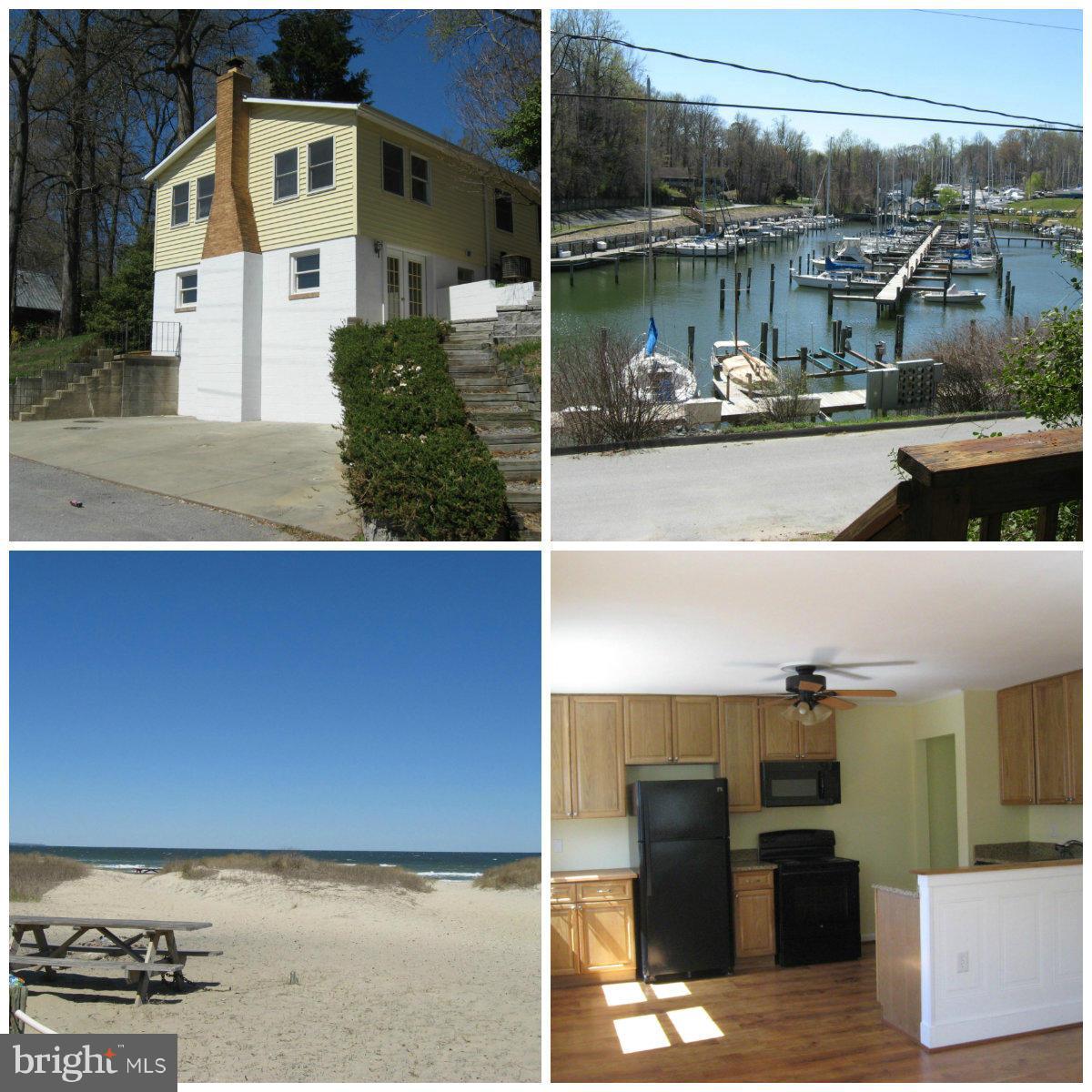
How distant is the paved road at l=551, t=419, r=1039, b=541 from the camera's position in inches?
150

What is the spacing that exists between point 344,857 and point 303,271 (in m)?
15.5

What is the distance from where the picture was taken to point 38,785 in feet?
48.6

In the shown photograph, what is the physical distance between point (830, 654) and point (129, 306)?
415cm

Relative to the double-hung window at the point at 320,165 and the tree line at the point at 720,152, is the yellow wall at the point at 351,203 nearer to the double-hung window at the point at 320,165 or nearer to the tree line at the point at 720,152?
the double-hung window at the point at 320,165

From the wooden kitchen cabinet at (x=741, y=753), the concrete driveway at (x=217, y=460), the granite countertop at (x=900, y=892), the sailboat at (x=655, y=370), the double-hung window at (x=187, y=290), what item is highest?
the double-hung window at (x=187, y=290)

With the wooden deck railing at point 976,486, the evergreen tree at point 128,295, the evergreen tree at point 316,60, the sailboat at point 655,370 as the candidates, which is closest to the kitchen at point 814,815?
the wooden deck railing at point 976,486

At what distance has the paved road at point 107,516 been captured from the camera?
13.5ft

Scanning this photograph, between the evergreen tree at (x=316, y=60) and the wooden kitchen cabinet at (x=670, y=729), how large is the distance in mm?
4755

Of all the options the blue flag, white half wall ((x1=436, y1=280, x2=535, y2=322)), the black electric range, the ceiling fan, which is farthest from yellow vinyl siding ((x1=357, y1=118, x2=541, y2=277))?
the black electric range

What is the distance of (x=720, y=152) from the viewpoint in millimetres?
4105

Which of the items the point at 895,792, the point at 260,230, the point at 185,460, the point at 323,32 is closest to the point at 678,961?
the point at 895,792

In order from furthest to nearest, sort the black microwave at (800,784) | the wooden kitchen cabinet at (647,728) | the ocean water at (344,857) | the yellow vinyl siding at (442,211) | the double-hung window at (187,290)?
1. the ocean water at (344,857)
2. the black microwave at (800,784)
3. the wooden kitchen cabinet at (647,728)
4. the double-hung window at (187,290)
5. the yellow vinyl siding at (442,211)

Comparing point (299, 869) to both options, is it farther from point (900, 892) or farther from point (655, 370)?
point (655, 370)

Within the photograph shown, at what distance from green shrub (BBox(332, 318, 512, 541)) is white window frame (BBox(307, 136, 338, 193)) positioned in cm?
70
